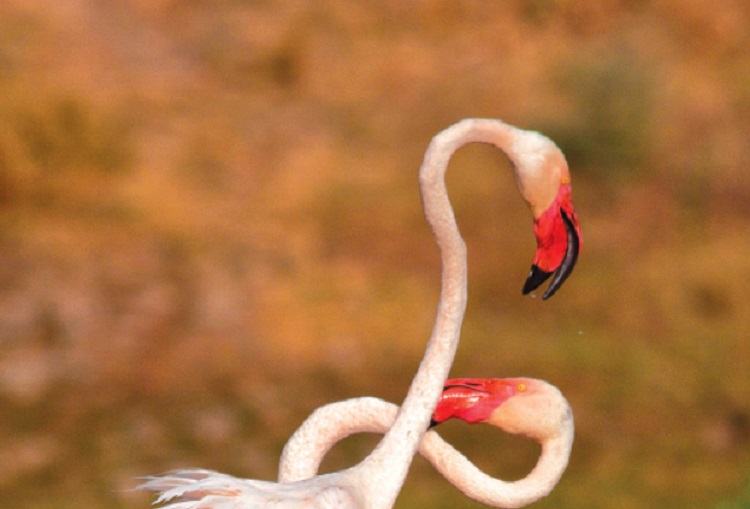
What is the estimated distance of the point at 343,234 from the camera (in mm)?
16609

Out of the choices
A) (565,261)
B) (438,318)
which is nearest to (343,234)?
(438,318)

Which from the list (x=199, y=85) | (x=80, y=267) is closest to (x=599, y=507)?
(x=80, y=267)

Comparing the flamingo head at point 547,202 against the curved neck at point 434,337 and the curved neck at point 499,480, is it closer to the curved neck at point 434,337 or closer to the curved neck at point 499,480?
the curved neck at point 434,337

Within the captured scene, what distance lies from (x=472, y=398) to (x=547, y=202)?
0.71 meters

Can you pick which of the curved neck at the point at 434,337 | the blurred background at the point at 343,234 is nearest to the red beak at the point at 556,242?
the curved neck at the point at 434,337

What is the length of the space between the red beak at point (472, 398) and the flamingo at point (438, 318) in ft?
0.40

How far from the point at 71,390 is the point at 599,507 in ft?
15.7

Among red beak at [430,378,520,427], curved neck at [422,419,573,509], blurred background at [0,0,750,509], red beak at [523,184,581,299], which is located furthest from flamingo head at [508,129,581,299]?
blurred background at [0,0,750,509]

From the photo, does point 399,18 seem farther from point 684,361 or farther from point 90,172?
point 684,361

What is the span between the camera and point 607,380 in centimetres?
1406

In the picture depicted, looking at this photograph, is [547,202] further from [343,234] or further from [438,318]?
[343,234]

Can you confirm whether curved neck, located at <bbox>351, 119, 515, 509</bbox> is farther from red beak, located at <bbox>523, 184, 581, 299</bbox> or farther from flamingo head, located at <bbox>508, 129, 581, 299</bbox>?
red beak, located at <bbox>523, 184, 581, 299</bbox>

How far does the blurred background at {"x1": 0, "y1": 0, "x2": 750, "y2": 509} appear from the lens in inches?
521

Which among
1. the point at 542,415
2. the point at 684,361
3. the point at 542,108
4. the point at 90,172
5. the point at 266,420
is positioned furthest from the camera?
the point at 542,108
